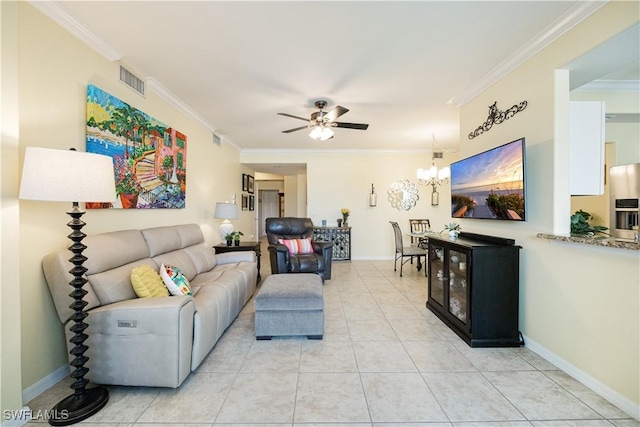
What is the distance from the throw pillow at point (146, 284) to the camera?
77.6 inches

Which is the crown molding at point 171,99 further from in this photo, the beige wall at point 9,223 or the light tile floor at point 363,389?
the light tile floor at point 363,389

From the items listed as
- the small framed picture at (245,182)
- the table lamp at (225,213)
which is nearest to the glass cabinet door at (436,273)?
the table lamp at (225,213)

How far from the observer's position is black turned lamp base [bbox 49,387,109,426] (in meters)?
1.47

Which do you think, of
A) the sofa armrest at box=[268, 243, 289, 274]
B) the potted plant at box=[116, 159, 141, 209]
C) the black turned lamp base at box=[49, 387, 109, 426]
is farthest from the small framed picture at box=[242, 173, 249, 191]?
the black turned lamp base at box=[49, 387, 109, 426]

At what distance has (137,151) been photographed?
2.65 metres

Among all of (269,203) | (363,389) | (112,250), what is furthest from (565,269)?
(269,203)

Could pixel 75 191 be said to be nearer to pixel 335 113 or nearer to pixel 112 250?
pixel 112 250

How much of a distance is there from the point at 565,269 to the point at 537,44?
1824 millimetres

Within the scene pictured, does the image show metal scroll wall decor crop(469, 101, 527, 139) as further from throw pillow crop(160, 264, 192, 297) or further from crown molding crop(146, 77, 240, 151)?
crown molding crop(146, 77, 240, 151)

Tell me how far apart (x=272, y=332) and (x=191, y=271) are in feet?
4.06

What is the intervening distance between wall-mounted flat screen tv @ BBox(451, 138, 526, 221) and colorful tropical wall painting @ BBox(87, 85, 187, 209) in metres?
3.50

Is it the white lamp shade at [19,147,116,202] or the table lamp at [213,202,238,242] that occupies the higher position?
the white lamp shade at [19,147,116,202]

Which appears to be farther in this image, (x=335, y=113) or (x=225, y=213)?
(x=225, y=213)

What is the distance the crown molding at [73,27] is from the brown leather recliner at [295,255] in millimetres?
2824
